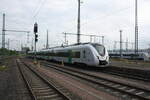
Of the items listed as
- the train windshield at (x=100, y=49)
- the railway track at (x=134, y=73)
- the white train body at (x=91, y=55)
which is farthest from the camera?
the train windshield at (x=100, y=49)

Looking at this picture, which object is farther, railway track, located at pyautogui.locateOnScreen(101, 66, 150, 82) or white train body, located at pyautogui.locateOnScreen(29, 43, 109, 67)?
white train body, located at pyautogui.locateOnScreen(29, 43, 109, 67)

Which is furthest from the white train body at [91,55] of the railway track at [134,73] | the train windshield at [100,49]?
the railway track at [134,73]

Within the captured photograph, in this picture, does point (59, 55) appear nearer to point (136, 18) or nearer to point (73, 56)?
point (73, 56)

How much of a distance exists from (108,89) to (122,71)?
8.84 meters

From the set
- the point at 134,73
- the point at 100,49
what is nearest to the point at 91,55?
the point at 100,49

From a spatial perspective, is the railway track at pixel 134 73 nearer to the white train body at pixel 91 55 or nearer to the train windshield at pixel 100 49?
the white train body at pixel 91 55

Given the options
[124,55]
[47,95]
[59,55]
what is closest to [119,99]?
[47,95]

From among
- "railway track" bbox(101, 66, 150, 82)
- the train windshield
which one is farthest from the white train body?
"railway track" bbox(101, 66, 150, 82)

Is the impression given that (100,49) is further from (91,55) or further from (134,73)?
(134,73)

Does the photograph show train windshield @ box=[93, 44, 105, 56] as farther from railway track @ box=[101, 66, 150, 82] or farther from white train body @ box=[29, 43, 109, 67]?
railway track @ box=[101, 66, 150, 82]

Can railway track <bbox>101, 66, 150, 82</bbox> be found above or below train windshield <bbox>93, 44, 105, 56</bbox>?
below

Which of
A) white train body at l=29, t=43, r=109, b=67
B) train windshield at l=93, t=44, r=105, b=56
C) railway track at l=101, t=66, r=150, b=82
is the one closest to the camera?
railway track at l=101, t=66, r=150, b=82

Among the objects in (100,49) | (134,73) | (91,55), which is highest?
(100,49)

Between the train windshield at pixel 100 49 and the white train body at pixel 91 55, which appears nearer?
→ the white train body at pixel 91 55
